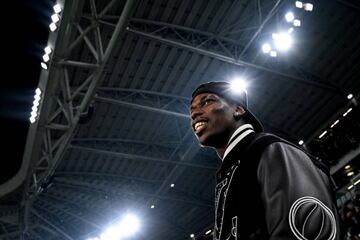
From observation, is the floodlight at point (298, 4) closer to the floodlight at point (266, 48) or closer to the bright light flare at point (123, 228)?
the floodlight at point (266, 48)

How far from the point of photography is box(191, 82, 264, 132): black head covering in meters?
1.82

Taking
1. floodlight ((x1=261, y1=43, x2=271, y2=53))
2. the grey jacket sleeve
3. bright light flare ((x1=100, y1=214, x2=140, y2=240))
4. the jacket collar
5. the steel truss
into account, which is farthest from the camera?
bright light flare ((x1=100, y1=214, x2=140, y2=240))

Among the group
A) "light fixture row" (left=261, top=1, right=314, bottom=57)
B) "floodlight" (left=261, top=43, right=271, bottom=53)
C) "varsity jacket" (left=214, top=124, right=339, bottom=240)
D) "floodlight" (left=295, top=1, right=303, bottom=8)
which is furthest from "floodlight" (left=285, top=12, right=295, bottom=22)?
"varsity jacket" (left=214, top=124, right=339, bottom=240)

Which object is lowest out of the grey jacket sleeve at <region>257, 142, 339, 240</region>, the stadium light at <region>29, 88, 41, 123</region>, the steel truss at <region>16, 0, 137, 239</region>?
the grey jacket sleeve at <region>257, 142, 339, 240</region>

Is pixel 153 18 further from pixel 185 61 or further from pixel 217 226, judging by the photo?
pixel 217 226

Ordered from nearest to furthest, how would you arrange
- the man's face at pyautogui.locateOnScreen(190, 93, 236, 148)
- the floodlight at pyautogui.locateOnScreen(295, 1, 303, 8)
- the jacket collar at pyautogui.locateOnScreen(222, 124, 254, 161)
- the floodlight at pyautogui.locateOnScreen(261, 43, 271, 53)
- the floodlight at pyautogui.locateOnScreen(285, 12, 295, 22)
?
the jacket collar at pyautogui.locateOnScreen(222, 124, 254, 161), the man's face at pyautogui.locateOnScreen(190, 93, 236, 148), the floodlight at pyautogui.locateOnScreen(295, 1, 303, 8), the floodlight at pyautogui.locateOnScreen(285, 12, 295, 22), the floodlight at pyautogui.locateOnScreen(261, 43, 271, 53)

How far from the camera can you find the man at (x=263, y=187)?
118 centimetres

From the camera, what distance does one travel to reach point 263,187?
131cm

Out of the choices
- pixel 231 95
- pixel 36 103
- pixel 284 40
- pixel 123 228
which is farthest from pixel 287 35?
pixel 123 228

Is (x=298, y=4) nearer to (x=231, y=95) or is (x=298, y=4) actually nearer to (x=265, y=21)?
(x=265, y=21)

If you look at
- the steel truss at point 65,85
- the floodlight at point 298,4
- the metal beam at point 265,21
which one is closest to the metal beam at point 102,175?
the steel truss at point 65,85

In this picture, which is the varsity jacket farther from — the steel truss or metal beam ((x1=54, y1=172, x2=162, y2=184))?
metal beam ((x1=54, y1=172, x2=162, y2=184))

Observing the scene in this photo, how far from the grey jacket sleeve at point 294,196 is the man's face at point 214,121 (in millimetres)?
373

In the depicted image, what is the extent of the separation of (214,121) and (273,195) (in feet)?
1.88
